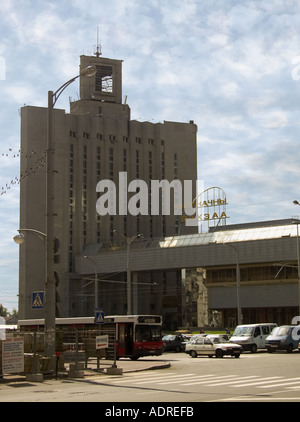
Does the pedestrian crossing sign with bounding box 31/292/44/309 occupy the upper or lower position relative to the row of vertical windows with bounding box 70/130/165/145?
lower

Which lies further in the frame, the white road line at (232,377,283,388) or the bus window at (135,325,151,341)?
the bus window at (135,325,151,341)

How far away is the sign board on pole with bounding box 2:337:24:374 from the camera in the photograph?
24.5 m

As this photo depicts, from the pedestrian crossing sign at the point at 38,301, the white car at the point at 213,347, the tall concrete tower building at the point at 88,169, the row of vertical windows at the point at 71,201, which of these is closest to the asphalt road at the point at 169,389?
the pedestrian crossing sign at the point at 38,301

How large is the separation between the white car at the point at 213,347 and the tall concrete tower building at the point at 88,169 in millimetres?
69995

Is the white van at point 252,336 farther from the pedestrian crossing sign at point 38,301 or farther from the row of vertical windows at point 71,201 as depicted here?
the row of vertical windows at point 71,201

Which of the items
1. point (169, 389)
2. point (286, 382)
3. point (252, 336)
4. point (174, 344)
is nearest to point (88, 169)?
point (174, 344)

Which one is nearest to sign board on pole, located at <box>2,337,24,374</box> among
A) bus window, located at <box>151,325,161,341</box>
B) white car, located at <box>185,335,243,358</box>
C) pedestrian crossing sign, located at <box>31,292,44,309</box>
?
pedestrian crossing sign, located at <box>31,292,44,309</box>

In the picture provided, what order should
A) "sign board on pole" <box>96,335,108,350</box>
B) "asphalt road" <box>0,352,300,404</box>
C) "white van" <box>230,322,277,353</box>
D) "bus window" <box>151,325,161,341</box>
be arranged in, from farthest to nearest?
"white van" <box>230,322,277,353</box>, "bus window" <box>151,325,161,341</box>, "sign board on pole" <box>96,335,108,350</box>, "asphalt road" <box>0,352,300,404</box>

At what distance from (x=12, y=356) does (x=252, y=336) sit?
28.3m

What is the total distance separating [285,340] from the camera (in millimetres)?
45750

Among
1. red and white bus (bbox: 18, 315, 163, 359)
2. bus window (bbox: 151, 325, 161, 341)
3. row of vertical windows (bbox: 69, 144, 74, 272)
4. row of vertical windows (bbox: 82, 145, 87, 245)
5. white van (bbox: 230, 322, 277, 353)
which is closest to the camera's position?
red and white bus (bbox: 18, 315, 163, 359)

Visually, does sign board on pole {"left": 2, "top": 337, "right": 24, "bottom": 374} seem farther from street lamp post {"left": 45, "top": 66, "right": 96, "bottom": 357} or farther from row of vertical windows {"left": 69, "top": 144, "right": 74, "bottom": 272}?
row of vertical windows {"left": 69, "top": 144, "right": 74, "bottom": 272}

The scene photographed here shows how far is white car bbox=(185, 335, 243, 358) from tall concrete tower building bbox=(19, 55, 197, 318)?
7000 cm

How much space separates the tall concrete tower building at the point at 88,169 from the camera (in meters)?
118
